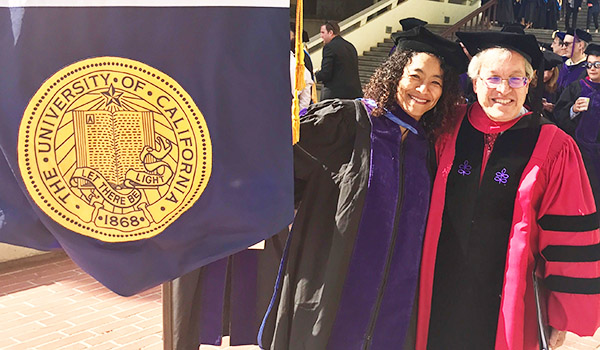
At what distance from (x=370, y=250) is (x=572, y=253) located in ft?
2.50

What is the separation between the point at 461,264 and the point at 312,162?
28.8 inches

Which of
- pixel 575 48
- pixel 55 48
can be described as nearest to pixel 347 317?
pixel 55 48

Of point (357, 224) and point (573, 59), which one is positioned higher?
point (573, 59)

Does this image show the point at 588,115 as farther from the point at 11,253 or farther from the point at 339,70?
the point at 11,253

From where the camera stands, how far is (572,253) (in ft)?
7.98

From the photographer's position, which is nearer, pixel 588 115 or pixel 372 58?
pixel 588 115

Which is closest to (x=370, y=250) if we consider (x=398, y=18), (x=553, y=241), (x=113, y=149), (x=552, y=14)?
(x=553, y=241)

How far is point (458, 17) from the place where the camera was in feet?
54.7

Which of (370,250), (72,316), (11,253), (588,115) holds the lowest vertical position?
(72,316)

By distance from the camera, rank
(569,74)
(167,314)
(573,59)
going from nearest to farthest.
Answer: (167,314) < (569,74) < (573,59)

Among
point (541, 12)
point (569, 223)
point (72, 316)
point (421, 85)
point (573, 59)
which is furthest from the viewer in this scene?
point (541, 12)

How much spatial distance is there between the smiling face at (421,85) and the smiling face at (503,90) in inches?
7.6

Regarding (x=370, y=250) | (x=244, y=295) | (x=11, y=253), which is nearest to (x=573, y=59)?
(x=244, y=295)

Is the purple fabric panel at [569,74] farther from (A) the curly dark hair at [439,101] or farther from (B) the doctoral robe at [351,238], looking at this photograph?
(B) the doctoral robe at [351,238]
